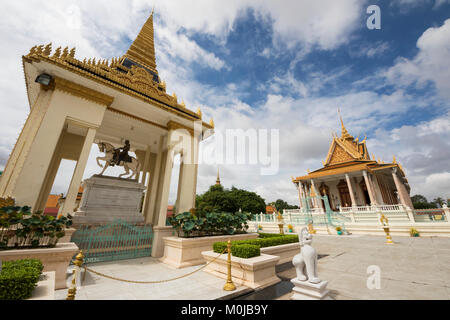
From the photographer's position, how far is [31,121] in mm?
6285

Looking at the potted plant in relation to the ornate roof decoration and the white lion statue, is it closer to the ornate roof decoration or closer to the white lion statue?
the white lion statue

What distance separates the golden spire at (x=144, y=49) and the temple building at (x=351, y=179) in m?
20.8

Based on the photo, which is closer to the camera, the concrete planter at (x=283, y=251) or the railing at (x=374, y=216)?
the concrete planter at (x=283, y=251)

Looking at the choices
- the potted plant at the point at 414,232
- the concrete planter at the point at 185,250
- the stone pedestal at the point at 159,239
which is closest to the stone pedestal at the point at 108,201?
the stone pedestal at the point at 159,239

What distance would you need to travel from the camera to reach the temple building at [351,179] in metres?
20.8

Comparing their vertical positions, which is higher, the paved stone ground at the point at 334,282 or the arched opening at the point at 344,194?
the arched opening at the point at 344,194

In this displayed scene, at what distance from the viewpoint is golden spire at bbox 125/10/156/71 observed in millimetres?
12188

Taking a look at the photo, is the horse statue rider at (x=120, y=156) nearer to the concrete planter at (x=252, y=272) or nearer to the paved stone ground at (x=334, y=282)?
the paved stone ground at (x=334, y=282)

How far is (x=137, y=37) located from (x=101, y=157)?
9656 millimetres

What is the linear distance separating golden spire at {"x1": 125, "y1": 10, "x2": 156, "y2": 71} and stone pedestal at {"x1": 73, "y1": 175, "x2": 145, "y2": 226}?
336 inches

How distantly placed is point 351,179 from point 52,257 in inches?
1132

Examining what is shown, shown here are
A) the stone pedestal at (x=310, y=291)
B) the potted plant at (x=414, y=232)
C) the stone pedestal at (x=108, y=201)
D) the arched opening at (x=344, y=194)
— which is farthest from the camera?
the arched opening at (x=344, y=194)

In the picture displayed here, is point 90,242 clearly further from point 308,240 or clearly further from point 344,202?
point 344,202
